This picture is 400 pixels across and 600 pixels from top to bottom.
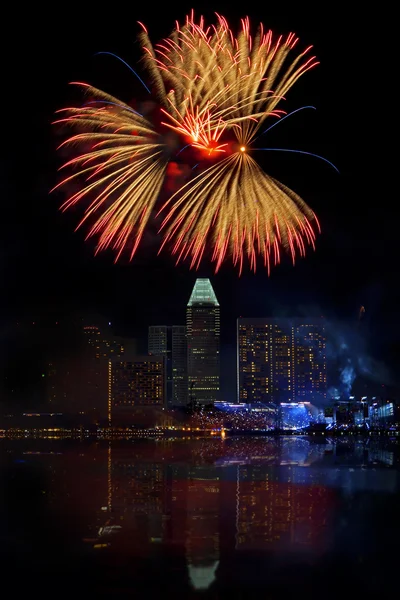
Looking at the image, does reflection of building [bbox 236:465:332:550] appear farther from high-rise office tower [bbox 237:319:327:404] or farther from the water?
high-rise office tower [bbox 237:319:327:404]

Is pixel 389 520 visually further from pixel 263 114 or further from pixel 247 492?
pixel 263 114

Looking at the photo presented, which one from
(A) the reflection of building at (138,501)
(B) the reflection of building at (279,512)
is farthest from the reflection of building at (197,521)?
(B) the reflection of building at (279,512)

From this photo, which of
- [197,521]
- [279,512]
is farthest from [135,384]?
[197,521]

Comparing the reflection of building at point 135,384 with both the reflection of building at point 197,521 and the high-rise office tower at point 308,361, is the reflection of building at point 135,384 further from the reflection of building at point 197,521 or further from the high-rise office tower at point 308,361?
the reflection of building at point 197,521

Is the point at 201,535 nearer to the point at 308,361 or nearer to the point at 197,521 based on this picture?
the point at 197,521

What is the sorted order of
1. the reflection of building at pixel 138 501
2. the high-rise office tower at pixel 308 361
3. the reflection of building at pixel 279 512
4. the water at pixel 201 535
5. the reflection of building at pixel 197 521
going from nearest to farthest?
the water at pixel 201 535
the reflection of building at pixel 197 521
the reflection of building at pixel 279 512
the reflection of building at pixel 138 501
the high-rise office tower at pixel 308 361
